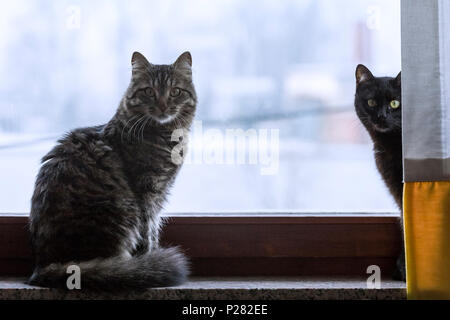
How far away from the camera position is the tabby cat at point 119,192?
4.54ft

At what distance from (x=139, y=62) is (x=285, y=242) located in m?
0.61

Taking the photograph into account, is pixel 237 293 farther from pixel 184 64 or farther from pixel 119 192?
pixel 184 64

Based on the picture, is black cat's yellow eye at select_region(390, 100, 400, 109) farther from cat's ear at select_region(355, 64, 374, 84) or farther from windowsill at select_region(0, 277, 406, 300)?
windowsill at select_region(0, 277, 406, 300)

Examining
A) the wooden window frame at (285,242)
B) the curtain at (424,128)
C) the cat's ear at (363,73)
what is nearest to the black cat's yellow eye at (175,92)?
the wooden window frame at (285,242)

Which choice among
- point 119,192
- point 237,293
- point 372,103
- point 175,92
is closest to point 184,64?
point 175,92

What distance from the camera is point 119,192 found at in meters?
1.46

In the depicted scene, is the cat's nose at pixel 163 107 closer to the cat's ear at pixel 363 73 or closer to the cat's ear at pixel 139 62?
the cat's ear at pixel 139 62

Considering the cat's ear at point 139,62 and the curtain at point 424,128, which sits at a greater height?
the cat's ear at point 139,62

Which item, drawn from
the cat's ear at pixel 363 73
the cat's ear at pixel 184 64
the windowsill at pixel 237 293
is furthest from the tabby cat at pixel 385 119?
the cat's ear at pixel 184 64

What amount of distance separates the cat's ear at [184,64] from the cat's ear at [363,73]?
0.44m

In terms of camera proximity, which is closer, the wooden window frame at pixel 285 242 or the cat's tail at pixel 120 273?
the cat's tail at pixel 120 273

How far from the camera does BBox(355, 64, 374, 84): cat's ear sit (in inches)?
60.5

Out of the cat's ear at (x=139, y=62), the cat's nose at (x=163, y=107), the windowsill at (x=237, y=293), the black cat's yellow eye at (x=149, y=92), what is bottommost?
the windowsill at (x=237, y=293)

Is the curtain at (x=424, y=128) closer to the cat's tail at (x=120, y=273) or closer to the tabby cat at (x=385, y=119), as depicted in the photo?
the tabby cat at (x=385, y=119)
